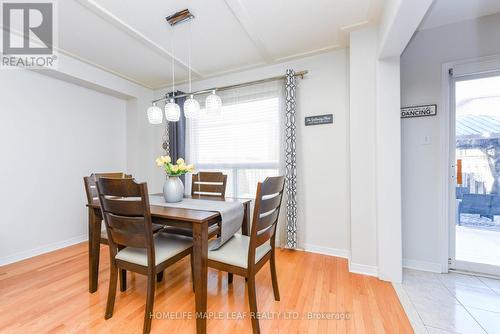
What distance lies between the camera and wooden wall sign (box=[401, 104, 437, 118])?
2.16 m

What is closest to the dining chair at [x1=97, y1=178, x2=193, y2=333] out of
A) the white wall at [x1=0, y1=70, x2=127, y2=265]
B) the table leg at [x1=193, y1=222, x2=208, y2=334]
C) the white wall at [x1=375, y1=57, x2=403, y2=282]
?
the table leg at [x1=193, y1=222, x2=208, y2=334]

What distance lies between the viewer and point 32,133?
2648 mm

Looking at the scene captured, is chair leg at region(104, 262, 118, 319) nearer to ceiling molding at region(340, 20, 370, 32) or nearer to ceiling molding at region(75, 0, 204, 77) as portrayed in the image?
ceiling molding at region(75, 0, 204, 77)

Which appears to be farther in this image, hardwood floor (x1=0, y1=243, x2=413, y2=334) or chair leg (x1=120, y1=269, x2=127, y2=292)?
chair leg (x1=120, y1=269, x2=127, y2=292)

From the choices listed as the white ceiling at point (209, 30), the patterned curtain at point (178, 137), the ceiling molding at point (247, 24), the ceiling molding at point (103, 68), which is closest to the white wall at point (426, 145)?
the white ceiling at point (209, 30)

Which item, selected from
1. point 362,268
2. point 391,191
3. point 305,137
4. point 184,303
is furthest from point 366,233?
point 184,303

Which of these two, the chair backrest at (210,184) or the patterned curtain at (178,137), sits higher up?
the patterned curtain at (178,137)

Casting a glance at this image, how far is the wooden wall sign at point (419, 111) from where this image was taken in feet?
7.08

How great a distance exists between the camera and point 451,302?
1.70 meters

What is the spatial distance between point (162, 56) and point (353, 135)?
2.51m

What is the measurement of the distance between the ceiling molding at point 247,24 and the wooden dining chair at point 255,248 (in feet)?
5.09

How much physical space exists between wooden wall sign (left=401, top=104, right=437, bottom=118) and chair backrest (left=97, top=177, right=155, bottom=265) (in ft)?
8.37

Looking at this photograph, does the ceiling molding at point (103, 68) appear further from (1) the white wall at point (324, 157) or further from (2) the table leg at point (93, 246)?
(1) the white wall at point (324, 157)

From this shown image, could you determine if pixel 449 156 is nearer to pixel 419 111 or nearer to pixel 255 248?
pixel 419 111
